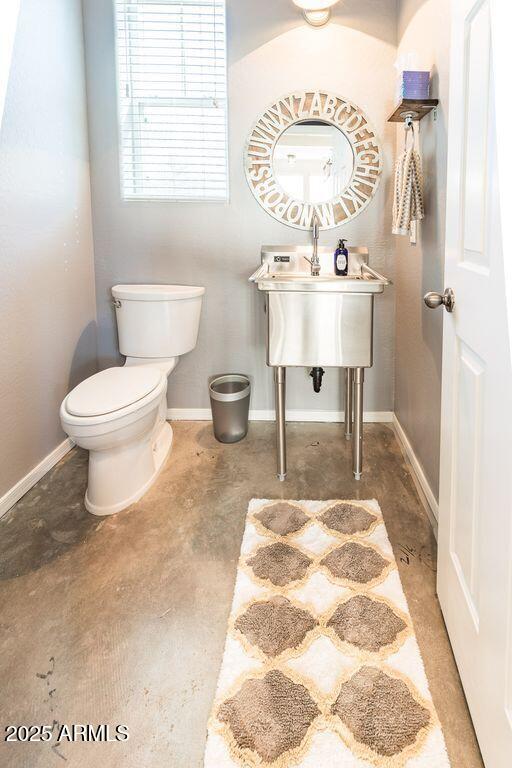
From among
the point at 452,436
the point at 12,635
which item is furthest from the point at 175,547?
the point at 452,436

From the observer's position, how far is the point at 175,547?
6.52 ft

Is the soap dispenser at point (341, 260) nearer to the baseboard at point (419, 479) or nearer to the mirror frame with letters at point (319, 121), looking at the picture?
the mirror frame with letters at point (319, 121)

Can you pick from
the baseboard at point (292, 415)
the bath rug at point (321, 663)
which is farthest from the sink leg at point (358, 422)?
the baseboard at point (292, 415)

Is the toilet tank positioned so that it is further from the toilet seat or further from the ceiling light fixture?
the ceiling light fixture

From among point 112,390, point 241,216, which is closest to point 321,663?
point 112,390

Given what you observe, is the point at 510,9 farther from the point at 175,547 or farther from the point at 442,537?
the point at 175,547

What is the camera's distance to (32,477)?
244 centimetres

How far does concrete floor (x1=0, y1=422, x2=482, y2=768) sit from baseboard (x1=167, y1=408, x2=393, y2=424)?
0.46 metres

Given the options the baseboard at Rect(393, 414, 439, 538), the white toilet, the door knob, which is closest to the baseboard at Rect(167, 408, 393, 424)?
the baseboard at Rect(393, 414, 439, 538)

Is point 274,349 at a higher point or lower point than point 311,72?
lower

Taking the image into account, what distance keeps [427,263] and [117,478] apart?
4.96 ft

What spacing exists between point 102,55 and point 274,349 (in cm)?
186

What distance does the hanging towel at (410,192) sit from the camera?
2209 millimetres

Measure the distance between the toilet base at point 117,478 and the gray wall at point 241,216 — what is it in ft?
3.15
